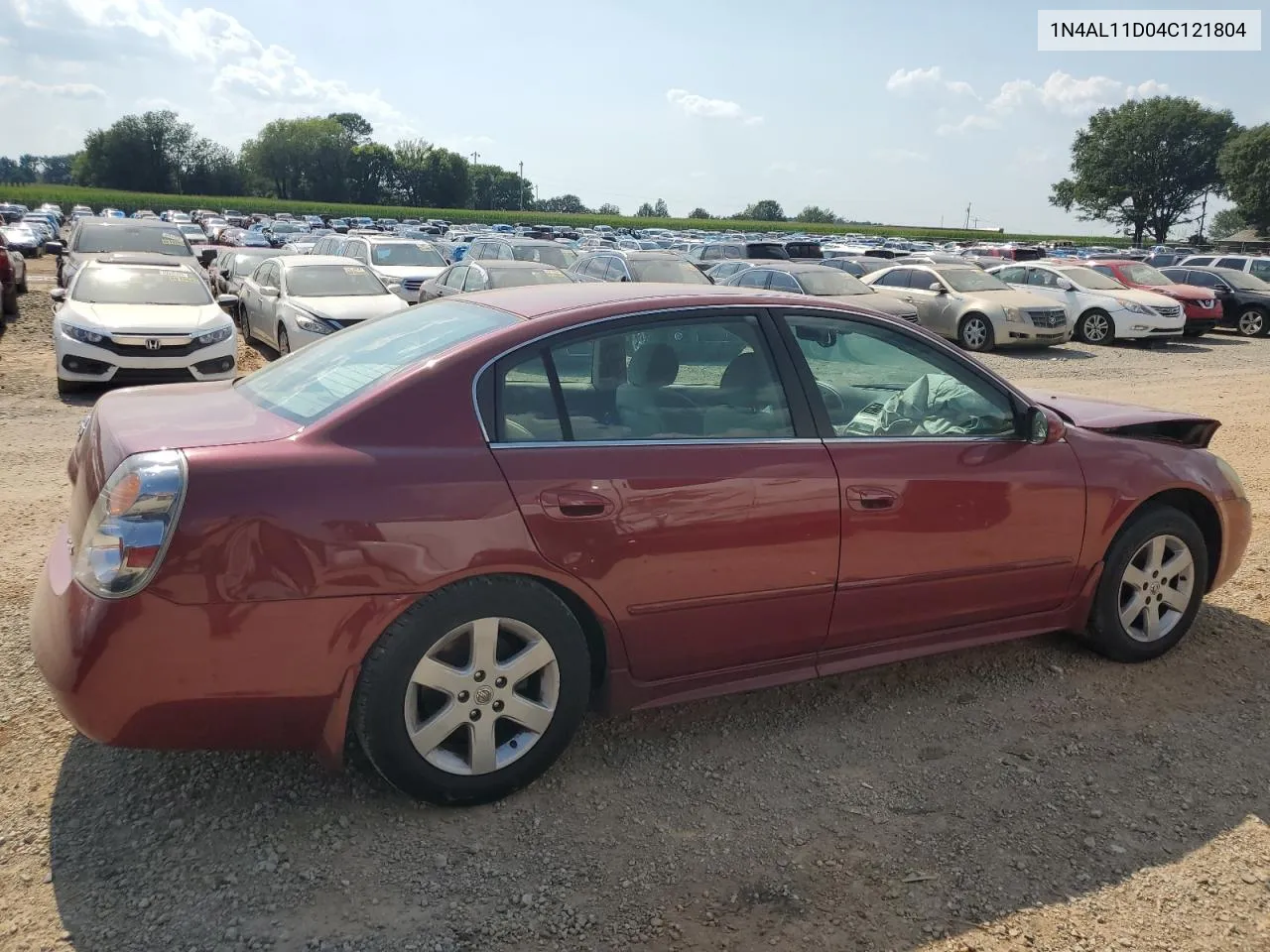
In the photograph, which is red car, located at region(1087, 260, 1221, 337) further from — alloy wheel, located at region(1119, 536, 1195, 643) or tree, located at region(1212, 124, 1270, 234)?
tree, located at region(1212, 124, 1270, 234)

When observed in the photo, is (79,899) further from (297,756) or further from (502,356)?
(502,356)

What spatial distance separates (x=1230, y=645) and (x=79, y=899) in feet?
15.3

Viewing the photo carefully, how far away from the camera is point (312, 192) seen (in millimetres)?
121125

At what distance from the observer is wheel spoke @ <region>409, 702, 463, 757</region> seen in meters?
2.94

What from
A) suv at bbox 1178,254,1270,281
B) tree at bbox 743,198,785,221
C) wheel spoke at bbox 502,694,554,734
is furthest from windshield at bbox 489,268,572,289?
tree at bbox 743,198,785,221

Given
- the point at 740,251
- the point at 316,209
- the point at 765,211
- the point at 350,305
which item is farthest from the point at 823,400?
the point at 765,211

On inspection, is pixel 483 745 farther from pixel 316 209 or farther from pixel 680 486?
pixel 316 209

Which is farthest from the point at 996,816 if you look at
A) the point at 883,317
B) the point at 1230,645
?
the point at 1230,645

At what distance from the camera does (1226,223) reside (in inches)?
3477

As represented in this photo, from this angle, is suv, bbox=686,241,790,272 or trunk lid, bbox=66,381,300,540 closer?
trunk lid, bbox=66,381,300,540

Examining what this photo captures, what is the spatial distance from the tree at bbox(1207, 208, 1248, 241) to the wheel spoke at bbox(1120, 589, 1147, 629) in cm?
7528

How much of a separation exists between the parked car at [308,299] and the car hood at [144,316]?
3.78 feet

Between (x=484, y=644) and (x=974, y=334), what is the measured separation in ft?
52.5

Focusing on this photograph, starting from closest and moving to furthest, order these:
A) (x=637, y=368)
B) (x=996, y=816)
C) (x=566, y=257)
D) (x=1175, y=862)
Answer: (x=1175, y=862) → (x=996, y=816) → (x=637, y=368) → (x=566, y=257)
